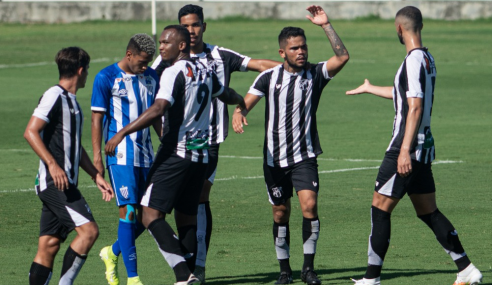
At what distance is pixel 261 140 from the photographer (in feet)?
61.7

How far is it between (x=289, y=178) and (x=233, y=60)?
1344 mm

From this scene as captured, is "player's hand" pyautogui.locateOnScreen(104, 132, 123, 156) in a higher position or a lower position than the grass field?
higher

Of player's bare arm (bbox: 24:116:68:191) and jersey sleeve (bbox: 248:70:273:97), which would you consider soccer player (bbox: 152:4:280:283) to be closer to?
jersey sleeve (bbox: 248:70:273:97)

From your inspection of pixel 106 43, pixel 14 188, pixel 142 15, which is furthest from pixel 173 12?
pixel 14 188

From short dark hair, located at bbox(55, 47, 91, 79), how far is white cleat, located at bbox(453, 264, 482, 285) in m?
3.34

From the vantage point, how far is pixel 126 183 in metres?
8.38

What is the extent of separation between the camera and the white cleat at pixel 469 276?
8109mm

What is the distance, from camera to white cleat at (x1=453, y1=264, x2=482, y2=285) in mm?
8109

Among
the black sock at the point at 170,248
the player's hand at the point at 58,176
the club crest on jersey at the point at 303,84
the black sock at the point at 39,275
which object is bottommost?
the black sock at the point at 39,275

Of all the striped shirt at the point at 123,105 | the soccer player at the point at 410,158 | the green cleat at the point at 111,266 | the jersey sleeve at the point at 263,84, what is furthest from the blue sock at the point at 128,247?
the soccer player at the point at 410,158

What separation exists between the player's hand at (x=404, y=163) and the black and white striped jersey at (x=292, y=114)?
122 centimetres

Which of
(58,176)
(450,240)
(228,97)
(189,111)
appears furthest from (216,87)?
(450,240)

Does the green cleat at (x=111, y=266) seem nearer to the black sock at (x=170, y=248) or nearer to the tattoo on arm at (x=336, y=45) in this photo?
the black sock at (x=170, y=248)

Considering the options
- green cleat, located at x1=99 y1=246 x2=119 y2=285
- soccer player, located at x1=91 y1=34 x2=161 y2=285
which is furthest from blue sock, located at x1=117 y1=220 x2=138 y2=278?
green cleat, located at x1=99 y1=246 x2=119 y2=285
